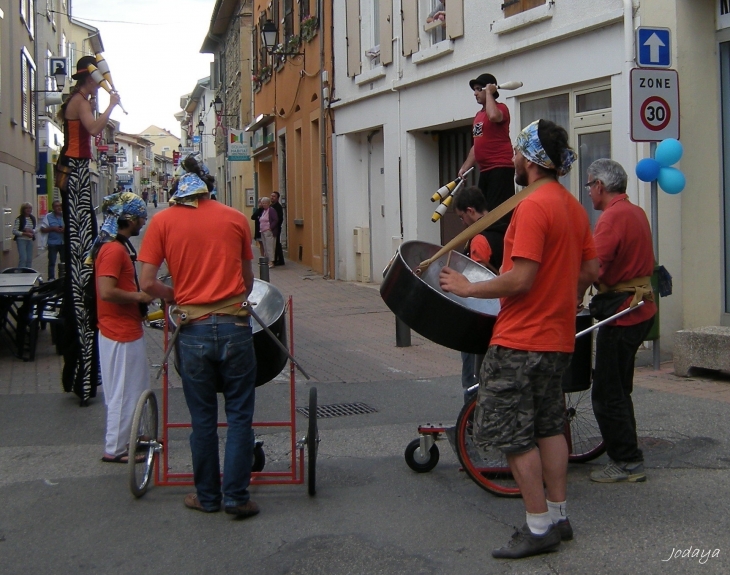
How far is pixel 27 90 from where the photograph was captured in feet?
84.6

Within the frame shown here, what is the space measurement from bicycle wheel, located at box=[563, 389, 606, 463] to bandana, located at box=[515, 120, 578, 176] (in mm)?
1793

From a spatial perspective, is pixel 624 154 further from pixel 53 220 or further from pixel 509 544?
pixel 53 220

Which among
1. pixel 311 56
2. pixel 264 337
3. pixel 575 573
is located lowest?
pixel 575 573

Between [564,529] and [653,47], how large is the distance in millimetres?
5333

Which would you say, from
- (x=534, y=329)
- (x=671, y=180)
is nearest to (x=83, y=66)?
(x=534, y=329)

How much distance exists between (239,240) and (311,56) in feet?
52.8

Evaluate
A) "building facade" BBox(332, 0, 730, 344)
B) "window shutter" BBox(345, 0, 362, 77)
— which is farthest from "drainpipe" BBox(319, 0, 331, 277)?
"window shutter" BBox(345, 0, 362, 77)

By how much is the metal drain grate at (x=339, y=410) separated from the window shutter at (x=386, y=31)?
9.04m

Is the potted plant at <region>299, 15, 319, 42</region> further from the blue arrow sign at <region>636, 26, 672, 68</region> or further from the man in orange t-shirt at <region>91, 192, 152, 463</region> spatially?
the man in orange t-shirt at <region>91, 192, 152, 463</region>

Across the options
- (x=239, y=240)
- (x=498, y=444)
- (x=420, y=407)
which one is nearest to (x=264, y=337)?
(x=239, y=240)

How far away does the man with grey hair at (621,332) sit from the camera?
207 inches

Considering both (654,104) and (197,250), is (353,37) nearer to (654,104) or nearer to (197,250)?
(654,104)

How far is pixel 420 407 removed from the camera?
766cm

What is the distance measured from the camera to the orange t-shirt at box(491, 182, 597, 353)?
13.2ft
